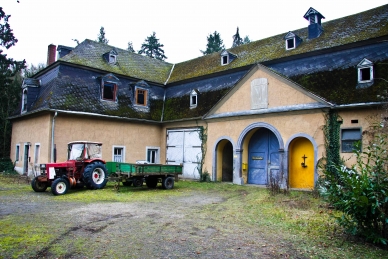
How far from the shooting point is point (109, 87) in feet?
66.1

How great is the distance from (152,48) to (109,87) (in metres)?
30.0

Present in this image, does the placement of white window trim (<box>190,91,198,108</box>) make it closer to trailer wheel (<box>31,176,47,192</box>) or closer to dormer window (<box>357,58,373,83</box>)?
dormer window (<box>357,58,373,83</box>)

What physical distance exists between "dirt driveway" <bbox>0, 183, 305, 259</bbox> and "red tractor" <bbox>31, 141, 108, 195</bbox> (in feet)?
5.18

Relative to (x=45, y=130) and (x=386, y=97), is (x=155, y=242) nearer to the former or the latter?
(x=386, y=97)

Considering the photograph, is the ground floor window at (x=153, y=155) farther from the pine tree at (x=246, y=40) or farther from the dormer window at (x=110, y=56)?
the pine tree at (x=246, y=40)

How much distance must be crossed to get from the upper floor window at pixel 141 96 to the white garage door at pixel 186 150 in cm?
278

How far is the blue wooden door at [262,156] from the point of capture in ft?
54.2

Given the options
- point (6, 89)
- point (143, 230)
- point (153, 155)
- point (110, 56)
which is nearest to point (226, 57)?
point (110, 56)

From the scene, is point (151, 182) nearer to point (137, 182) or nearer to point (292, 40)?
point (137, 182)

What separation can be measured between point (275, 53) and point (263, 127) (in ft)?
16.1

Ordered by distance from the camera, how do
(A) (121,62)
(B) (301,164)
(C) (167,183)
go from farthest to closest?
(A) (121,62), (B) (301,164), (C) (167,183)

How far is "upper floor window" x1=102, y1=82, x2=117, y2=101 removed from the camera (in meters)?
19.8

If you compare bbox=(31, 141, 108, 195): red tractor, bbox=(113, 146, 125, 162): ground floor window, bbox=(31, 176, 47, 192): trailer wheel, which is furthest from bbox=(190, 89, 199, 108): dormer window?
bbox=(31, 176, 47, 192): trailer wheel

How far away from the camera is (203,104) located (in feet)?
64.9
